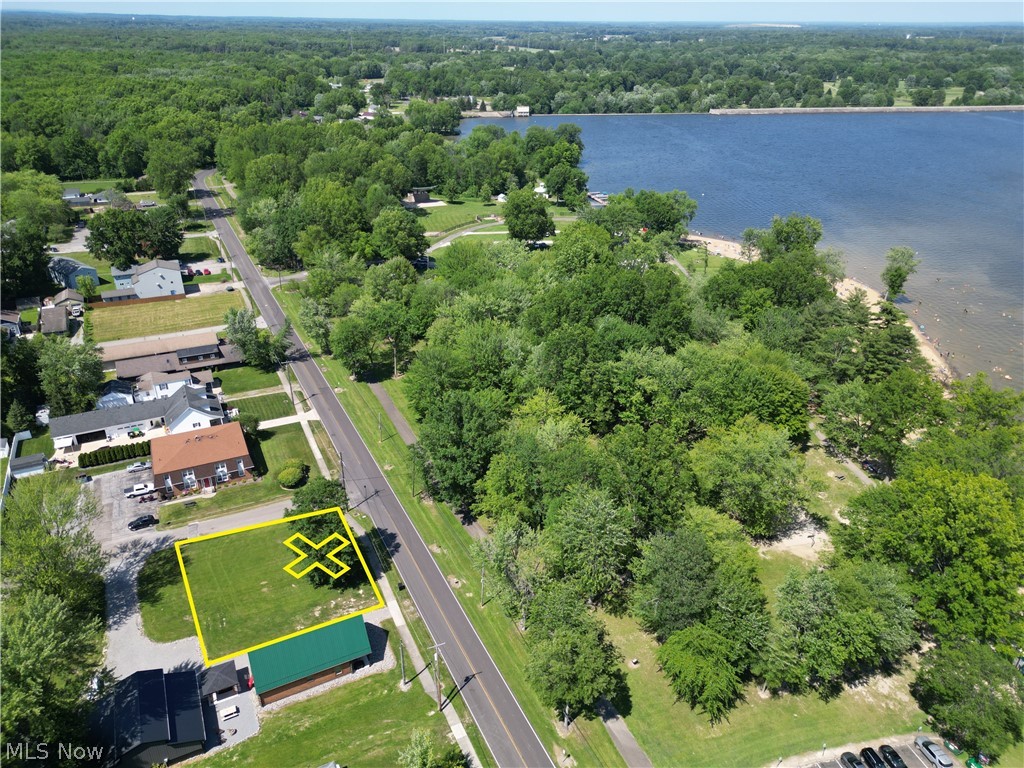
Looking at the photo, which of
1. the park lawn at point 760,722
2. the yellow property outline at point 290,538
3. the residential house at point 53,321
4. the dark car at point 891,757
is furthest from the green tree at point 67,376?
the dark car at point 891,757

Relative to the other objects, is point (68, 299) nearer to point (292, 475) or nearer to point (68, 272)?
point (68, 272)

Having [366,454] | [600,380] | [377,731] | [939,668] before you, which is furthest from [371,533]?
[939,668]

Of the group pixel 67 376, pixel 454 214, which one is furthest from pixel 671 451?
pixel 454 214

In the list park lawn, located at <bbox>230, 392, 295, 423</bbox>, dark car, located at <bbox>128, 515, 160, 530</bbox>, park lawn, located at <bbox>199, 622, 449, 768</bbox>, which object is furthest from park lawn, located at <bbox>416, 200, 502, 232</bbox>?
park lawn, located at <bbox>199, 622, 449, 768</bbox>

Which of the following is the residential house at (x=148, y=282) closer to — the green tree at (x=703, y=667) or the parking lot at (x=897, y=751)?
the green tree at (x=703, y=667)

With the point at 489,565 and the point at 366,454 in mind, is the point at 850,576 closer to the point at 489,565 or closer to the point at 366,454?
the point at 489,565

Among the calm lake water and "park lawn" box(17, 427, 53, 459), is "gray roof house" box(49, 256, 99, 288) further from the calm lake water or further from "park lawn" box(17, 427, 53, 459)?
the calm lake water
